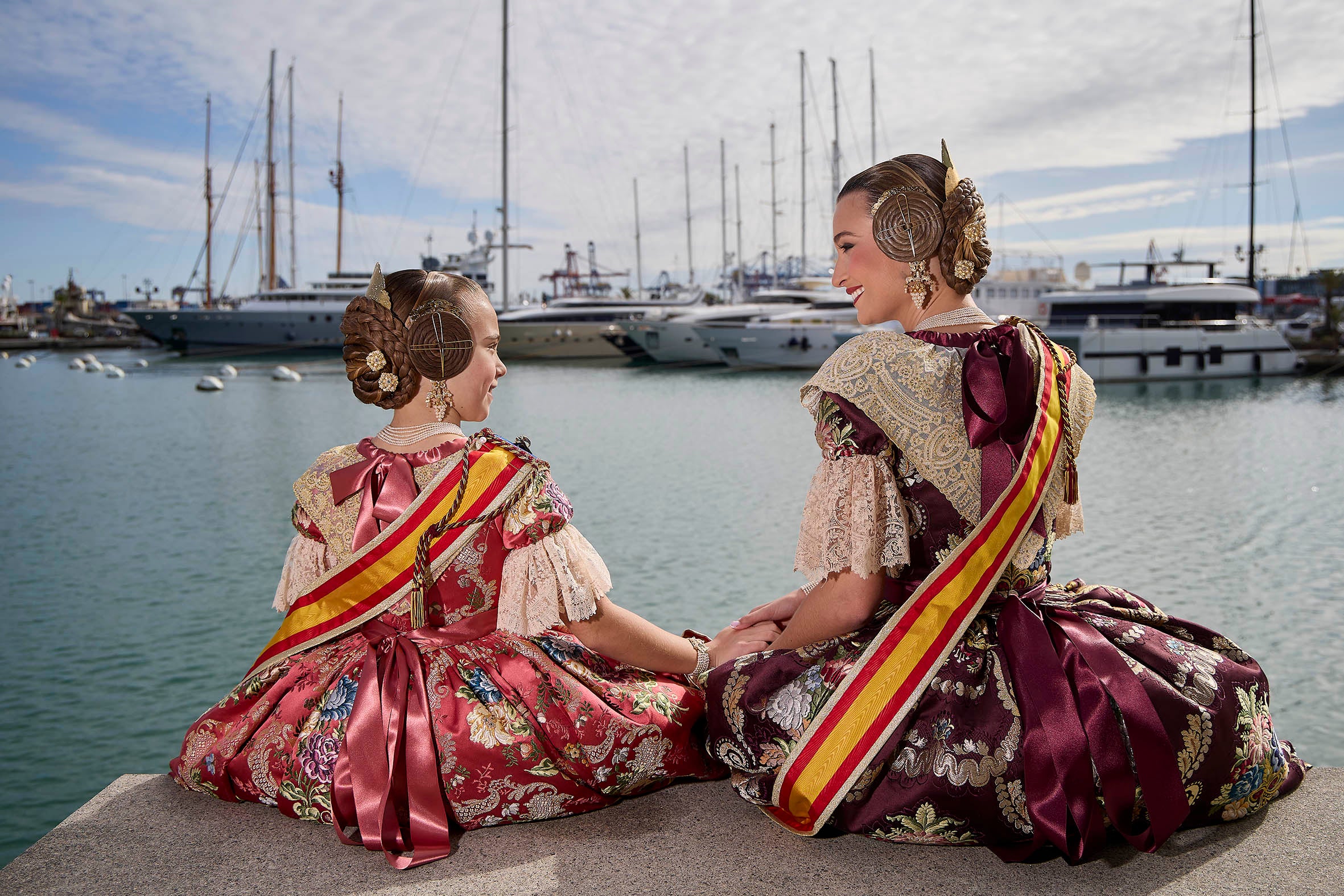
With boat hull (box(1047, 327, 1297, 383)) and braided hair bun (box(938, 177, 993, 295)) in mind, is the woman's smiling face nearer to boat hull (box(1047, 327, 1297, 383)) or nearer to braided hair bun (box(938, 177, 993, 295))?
braided hair bun (box(938, 177, 993, 295))

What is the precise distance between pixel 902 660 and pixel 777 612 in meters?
0.46

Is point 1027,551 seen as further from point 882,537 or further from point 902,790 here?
point 902,790

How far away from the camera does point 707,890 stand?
68.8 inches

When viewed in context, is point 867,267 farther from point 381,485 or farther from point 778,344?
point 778,344

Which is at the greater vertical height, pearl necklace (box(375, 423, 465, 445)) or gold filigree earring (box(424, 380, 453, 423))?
gold filigree earring (box(424, 380, 453, 423))

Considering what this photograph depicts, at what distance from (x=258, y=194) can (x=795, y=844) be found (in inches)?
1818

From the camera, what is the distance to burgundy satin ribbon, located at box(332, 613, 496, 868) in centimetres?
188

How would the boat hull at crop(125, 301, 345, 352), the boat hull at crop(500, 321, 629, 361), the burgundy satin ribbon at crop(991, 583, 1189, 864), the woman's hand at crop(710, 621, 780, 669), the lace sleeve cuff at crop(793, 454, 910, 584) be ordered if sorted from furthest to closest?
the boat hull at crop(125, 301, 345, 352), the boat hull at crop(500, 321, 629, 361), the woman's hand at crop(710, 621, 780, 669), the lace sleeve cuff at crop(793, 454, 910, 584), the burgundy satin ribbon at crop(991, 583, 1189, 864)

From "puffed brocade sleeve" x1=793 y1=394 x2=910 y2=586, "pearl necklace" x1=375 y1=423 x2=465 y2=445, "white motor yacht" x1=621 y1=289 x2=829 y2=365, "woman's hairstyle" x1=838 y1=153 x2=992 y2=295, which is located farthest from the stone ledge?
"white motor yacht" x1=621 y1=289 x2=829 y2=365

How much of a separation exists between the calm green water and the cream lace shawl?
3481mm

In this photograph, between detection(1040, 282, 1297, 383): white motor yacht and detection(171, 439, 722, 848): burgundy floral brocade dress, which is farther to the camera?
detection(1040, 282, 1297, 383): white motor yacht

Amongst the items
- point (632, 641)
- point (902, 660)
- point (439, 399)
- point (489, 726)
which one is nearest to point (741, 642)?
point (632, 641)

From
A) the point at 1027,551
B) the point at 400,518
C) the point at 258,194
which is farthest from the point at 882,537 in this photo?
the point at 258,194

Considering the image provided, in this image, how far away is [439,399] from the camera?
2.04 metres
